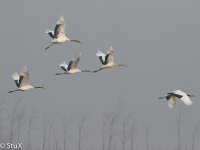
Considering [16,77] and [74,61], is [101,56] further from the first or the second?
[16,77]

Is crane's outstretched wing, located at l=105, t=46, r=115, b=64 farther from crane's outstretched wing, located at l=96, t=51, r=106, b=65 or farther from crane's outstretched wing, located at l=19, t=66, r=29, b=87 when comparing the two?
crane's outstretched wing, located at l=19, t=66, r=29, b=87

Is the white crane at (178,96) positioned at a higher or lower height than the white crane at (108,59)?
lower

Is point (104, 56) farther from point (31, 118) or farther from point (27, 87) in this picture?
point (31, 118)

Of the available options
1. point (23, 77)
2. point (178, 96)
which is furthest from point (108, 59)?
point (178, 96)

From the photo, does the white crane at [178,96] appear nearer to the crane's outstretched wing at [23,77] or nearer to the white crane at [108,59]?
the white crane at [108,59]

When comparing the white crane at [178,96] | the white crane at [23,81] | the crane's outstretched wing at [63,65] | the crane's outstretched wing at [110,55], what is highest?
the crane's outstretched wing at [110,55]

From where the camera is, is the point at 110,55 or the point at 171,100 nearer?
the point at 171,100

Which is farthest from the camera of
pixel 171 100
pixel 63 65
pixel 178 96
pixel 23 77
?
pixel 63 65

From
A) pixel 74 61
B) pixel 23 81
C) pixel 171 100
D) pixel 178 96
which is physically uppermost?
pixel 74 61

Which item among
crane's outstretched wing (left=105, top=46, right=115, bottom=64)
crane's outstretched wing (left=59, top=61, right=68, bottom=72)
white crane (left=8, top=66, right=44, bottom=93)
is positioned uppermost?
crane's outstretched wing (left=105, top=46, right=115, bottom=64)

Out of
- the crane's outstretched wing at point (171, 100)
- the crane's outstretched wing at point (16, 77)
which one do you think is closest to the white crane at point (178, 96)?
the crane's outstretched wing at point (171, 100)

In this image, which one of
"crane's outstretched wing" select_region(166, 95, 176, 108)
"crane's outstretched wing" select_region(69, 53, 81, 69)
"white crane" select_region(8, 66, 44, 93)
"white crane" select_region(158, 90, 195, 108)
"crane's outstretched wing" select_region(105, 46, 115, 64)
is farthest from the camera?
"crane's outstretched wing" select_region(105, 46, 115, 64)

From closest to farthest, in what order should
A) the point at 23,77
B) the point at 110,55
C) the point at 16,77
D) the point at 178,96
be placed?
the point at 178,96 < the point at 23,77 < the point at 16,77 < the point at 110,55

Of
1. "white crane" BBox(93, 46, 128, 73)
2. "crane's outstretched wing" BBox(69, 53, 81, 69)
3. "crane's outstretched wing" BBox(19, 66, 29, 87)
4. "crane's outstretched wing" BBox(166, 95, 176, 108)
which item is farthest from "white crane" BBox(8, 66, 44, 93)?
"crane's outstretched wing" BBox(166, 95, 176, 108)
